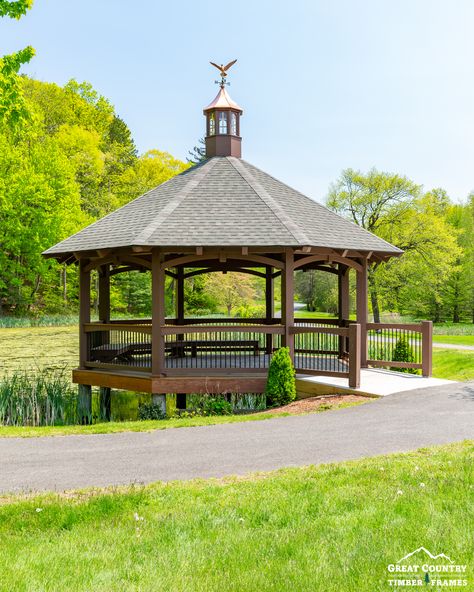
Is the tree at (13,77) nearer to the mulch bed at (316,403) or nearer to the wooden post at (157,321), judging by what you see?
the wooden post at (157,321)

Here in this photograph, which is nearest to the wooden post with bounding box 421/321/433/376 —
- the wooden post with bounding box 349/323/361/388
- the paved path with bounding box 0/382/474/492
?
the wooden post with bounding box 349/323/361/388

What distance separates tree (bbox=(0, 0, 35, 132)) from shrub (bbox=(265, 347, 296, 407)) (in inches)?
379

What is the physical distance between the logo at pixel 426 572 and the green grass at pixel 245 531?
76mm

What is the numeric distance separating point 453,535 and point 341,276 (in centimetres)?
1339

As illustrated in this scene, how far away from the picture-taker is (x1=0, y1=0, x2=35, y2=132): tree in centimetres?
1516

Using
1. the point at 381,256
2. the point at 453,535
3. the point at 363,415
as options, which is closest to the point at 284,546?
the point at 453,535

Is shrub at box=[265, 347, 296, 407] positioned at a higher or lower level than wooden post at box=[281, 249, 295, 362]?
lower

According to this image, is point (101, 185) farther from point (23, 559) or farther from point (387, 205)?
point (23, 559)

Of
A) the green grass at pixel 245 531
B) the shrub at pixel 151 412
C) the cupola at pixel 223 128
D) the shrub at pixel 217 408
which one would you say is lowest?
the shrub at pixel 151 412

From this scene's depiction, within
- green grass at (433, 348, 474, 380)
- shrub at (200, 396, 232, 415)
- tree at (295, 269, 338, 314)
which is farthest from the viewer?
tree at (295, 269, 338, 314)

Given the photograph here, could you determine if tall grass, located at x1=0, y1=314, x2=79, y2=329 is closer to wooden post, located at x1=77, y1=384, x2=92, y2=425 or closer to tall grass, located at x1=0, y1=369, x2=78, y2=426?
wooden post, located at x1=77, y1=384, x2=92, y2=425

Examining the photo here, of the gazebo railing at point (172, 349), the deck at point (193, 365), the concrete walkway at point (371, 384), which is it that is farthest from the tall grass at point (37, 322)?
the concrete walkway at point (371, 384)

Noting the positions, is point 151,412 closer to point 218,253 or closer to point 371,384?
point 218,253

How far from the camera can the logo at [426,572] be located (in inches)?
154
